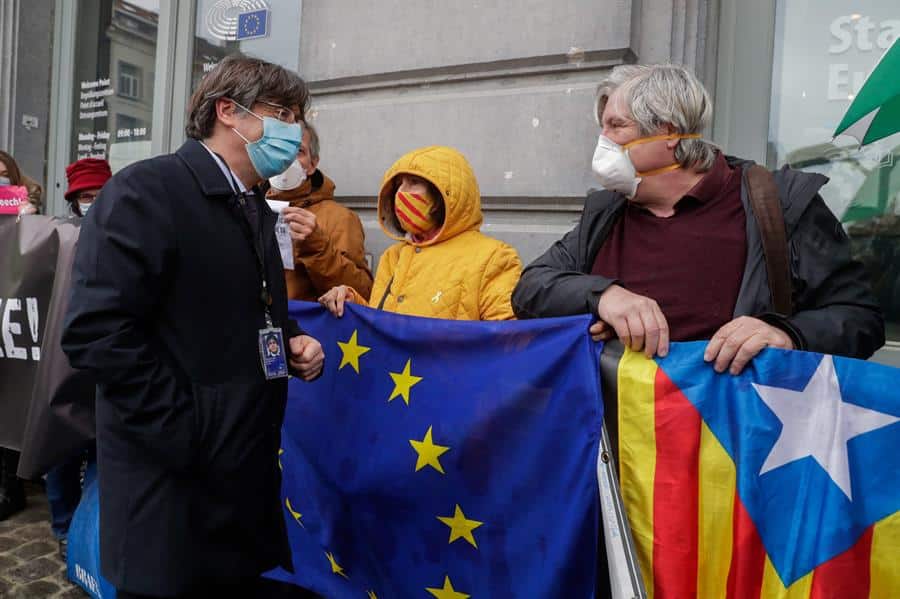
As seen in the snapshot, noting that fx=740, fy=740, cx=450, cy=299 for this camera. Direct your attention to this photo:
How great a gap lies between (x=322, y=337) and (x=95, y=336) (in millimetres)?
1150

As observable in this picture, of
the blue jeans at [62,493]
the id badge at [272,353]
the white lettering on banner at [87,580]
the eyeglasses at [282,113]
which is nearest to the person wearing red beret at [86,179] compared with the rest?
the blue jeans at [62,493]

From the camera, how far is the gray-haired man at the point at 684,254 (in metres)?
1.87

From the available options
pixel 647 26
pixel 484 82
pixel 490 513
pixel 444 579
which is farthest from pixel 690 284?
pixel 484 82

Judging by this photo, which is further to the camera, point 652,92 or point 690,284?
point 652,92

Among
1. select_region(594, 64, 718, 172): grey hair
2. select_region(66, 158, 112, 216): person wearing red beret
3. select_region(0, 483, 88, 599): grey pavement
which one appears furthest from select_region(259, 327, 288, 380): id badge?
select_region(66, 158, 112, 216): person wearing red beret

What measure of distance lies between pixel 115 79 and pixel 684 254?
6.31 m

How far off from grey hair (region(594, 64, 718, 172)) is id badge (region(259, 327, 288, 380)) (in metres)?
1.21

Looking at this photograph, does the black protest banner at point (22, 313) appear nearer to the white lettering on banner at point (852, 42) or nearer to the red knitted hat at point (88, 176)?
the red knitted hat at point (88, 176)

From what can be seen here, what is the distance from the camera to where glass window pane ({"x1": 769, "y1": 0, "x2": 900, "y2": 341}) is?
316 cm

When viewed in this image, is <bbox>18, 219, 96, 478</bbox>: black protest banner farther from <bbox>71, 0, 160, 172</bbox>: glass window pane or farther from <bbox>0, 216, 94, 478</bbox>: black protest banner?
<bbox>71, 0, 160, 172</bbox>: glass window pane

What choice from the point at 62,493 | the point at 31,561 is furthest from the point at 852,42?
the point at 31,561

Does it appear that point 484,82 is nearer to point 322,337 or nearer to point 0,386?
point 322,337

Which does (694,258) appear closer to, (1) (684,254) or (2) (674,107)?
(1) (684,254)

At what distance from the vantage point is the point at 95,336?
1728 millimetres
